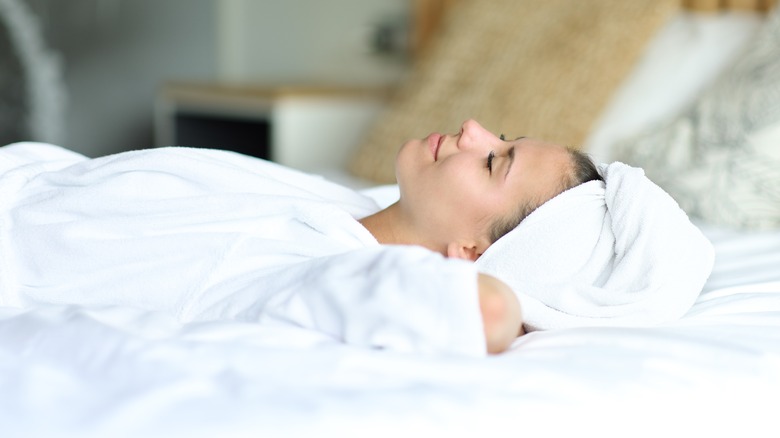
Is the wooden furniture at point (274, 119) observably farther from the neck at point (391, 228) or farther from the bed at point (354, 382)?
the bed at point (354, 382)

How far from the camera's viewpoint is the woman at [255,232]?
36.7 inches

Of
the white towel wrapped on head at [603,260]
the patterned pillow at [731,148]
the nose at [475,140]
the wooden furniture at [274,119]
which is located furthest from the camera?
Answer: the wooden furniture at [274,119]

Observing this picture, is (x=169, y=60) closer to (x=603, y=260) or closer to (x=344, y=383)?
(x=603, y=260)

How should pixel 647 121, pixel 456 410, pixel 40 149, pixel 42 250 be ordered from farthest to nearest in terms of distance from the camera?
pixel 647 121, pixel 40 149, pixel 42 250, pixel 456 410

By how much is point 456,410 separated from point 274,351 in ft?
0.56

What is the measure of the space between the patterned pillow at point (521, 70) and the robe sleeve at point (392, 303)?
126cm

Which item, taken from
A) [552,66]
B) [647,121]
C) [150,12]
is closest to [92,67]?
[150,12]

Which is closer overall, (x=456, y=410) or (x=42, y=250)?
(x=456, y=410)

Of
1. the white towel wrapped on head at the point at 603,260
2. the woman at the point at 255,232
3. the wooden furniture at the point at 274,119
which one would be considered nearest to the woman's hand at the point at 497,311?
the woman at the point at 255,232

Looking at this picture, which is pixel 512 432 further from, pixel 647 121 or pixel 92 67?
pixel 92 67

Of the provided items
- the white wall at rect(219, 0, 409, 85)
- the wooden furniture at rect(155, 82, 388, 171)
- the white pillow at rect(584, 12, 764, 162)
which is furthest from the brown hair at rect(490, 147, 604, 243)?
the white wall at rect(219, 0, 409, 85)

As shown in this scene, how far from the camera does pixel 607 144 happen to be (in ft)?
6.79

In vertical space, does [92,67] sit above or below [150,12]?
below

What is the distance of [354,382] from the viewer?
0.84m
